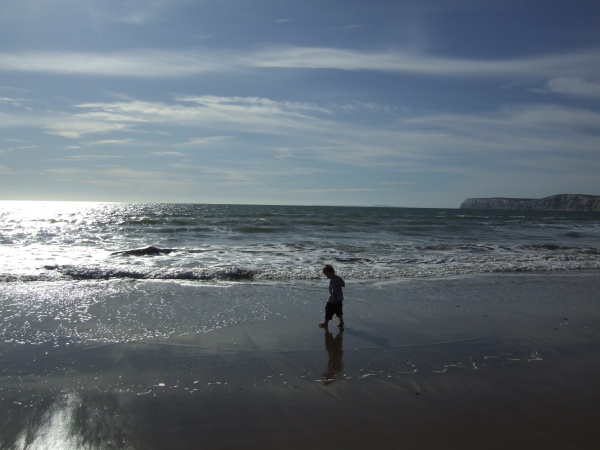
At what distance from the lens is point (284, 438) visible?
376 centimetres

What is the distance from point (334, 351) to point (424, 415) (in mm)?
1978

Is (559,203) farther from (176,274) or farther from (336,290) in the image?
(336,290)

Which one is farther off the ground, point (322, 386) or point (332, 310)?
point (332, 310)

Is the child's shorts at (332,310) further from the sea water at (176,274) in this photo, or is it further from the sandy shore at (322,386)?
the sea water at (176,274)

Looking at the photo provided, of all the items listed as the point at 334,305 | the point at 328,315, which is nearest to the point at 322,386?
the point at 328,315

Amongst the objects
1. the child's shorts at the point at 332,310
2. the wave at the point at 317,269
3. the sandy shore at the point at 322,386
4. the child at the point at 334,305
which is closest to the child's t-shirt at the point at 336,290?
the child at the point at 334,305

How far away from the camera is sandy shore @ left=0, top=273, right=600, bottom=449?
3.82 meters

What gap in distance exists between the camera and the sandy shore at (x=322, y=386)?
3816 millimetres

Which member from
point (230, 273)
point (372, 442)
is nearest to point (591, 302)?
point (372, 442)

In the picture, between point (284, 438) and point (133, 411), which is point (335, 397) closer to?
point (284, 438)

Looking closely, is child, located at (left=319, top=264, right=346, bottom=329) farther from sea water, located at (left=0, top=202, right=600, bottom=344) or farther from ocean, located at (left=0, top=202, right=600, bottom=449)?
sea water, located at (left=0, top=202, right=600, bottom=344)

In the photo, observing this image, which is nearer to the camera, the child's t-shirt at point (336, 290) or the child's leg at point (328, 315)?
the child's leg at point (328, 315)

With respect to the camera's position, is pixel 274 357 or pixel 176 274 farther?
pixel 176 274

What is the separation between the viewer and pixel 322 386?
4801 mm
